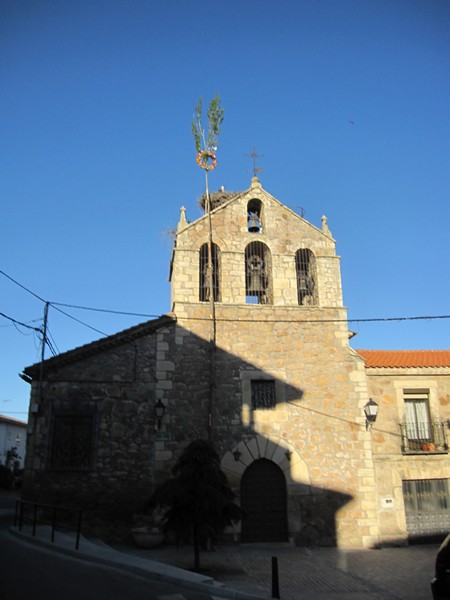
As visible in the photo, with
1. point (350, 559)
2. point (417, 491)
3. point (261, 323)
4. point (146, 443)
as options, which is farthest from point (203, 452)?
point (417, 491)

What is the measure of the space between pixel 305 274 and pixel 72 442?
28.4 ft

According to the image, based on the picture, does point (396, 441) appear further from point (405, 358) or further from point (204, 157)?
point (204, 157)

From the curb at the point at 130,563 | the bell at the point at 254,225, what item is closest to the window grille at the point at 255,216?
the bell at the point at 254,225

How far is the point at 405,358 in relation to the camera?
16.2m

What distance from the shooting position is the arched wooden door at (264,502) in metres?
13.4

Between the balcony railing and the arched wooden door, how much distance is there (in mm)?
3904

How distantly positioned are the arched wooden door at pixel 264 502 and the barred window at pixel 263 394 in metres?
1.46

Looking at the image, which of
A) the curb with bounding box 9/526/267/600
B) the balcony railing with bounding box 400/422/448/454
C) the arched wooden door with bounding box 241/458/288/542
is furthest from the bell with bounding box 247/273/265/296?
the curb with bounding box 9/526/267/600

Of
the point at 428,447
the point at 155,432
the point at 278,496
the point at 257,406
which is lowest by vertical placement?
the point at 278,496

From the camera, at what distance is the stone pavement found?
882cm

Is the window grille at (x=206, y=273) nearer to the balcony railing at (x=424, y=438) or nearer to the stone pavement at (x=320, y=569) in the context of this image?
the balcony railing at (x=424, y=438)

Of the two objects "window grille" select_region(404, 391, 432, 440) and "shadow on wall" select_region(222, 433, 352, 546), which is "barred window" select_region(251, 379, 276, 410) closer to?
"shadow on wall" select_region(222, 433, 352, 546)

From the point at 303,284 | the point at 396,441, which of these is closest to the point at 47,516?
the point at 396,441

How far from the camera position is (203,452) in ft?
33.6
